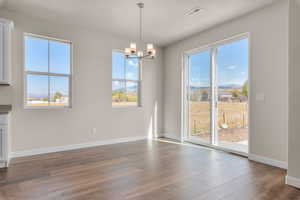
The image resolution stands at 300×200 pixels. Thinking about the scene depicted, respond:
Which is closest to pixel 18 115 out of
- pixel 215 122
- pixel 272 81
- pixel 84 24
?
pixel 84 24

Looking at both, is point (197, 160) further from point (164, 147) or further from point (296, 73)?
point (296, 73)

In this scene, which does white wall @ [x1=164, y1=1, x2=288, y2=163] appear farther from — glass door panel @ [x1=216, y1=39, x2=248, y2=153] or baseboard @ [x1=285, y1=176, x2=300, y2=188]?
baseboard @ [x1=285, y1=176, x2=300, y2=188]

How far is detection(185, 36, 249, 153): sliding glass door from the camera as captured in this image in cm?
390

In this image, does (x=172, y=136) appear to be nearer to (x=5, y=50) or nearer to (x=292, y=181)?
(x=292, y=181)

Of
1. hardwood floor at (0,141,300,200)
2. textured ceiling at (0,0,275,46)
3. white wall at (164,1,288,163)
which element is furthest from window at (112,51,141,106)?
white wall at (164,1,288,163)

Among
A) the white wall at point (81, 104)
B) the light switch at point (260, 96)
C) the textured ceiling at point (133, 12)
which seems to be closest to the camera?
the textured ceiling at point (133, 12)

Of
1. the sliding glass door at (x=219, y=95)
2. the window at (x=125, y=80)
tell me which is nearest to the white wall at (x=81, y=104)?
the window at (x=125, y=80)

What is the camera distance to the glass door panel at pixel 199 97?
15.0 ft

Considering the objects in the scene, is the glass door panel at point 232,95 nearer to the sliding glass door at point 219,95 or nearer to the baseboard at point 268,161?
the sliding glass door at point 219,95

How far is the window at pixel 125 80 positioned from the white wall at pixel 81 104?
18cm

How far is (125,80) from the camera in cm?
518

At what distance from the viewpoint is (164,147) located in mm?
4523

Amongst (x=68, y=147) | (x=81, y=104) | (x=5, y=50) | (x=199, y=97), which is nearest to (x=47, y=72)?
(x=5, y=50)

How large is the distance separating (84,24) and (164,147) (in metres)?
3.44
